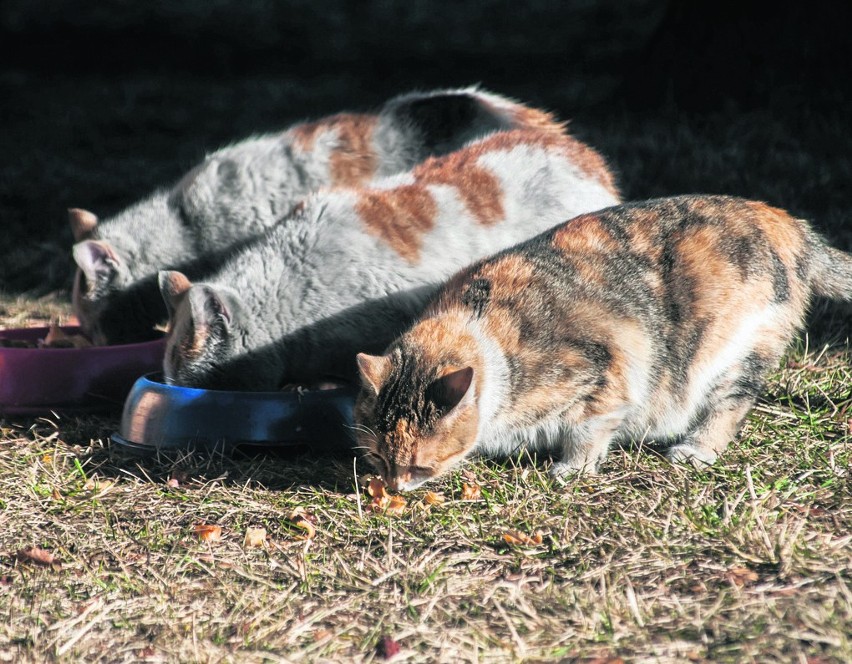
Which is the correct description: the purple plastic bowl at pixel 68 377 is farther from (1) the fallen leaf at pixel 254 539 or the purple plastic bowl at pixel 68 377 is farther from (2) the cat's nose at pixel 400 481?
(2) the cat's nose at pixel 400 481

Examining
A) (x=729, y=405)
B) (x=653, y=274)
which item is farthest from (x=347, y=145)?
(x=729, y=405)

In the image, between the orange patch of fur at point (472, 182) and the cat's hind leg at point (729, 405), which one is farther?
the orange patch of fur at point (472, 182)

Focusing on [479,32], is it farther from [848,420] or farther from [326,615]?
[326,615]

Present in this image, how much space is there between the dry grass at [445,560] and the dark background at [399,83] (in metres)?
3.58

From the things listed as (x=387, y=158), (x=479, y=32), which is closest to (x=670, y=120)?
(x=479, y=32)

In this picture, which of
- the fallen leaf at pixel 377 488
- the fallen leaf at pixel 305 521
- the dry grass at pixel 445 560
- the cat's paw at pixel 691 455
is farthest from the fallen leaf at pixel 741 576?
the fallen leaf at pixel 305 521

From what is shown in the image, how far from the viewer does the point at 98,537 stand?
3.86 metres

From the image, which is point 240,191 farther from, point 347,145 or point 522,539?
point 522,539

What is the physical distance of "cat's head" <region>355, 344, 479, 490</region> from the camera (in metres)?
3.82

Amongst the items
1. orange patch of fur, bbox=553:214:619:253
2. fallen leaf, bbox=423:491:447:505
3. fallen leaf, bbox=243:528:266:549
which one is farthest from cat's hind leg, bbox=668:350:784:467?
fallen leaf, bbox=243:528:266:549

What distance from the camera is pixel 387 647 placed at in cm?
303

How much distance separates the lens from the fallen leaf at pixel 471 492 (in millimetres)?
4066

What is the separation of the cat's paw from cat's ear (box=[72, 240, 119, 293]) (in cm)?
353

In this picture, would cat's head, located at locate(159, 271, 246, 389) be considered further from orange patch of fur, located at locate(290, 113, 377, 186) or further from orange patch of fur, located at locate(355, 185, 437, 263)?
orange patch of fur, located at locate(290, 113, 377, 186)
